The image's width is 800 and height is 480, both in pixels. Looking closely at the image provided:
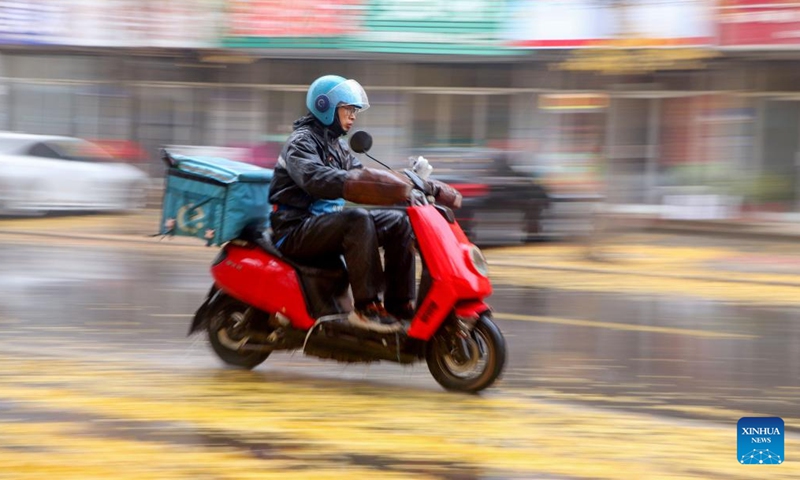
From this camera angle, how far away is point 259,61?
27.0m

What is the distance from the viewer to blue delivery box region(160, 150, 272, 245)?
7109 mm

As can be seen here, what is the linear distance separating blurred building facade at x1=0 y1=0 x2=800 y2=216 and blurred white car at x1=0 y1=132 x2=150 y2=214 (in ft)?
4.47

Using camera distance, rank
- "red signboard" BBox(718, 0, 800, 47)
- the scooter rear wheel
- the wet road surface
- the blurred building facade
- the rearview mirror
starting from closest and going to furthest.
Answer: the wet road surface
the rearview mirror
the scooter rear wheel
"red signboard" BBox(718, 0, 800, 47)
the blurred building facade

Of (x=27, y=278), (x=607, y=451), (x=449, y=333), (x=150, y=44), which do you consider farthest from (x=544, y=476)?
(x=150, y=44)

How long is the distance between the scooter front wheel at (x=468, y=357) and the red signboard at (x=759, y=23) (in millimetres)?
15789

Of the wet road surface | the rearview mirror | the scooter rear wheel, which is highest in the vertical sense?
the rearview mirror

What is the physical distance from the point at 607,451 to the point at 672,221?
1672cm

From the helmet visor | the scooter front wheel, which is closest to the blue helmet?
the helmet visor

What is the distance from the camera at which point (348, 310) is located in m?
7.05

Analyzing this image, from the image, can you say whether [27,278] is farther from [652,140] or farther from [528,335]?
[652,140]

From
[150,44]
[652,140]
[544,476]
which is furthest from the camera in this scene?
[652,140]

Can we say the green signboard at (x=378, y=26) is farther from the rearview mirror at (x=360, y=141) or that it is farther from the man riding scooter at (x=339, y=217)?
the rearview mirror at (x=360, y=141)

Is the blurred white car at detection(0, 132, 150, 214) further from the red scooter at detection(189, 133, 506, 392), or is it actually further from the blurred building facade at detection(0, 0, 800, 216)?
the red scooter at detection(189, 133, 506, 392)

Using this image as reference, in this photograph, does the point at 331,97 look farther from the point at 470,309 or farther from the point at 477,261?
the point at 470,309
